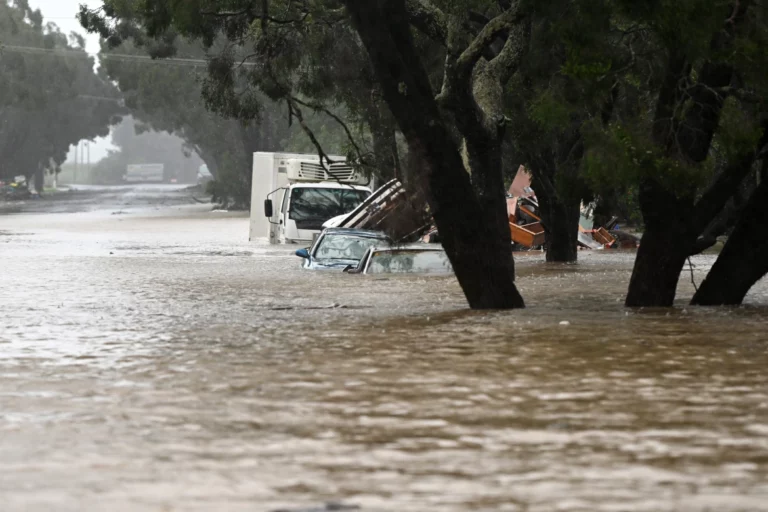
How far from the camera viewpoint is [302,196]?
3803 centimetres

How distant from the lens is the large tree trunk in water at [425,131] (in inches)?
647

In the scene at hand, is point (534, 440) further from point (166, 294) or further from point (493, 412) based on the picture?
point (166, 294)

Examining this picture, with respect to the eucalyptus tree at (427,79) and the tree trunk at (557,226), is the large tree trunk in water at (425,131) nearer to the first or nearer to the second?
the eucalyptus tree at (427,79)

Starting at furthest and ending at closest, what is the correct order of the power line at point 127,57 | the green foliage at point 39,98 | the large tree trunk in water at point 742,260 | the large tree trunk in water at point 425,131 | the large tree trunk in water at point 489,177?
the green foliage at point 39,98
the power line at point 127,57
the large tree trunk in water at point 489,177
the large tree trunk in water at point 742,260
the large tree trunk in water at point 425,131

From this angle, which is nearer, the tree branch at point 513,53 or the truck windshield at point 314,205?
the tree branch at point 513,53

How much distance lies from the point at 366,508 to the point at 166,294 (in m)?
15.2

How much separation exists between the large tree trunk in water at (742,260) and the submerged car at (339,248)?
363 inches

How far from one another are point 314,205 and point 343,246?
35.3 feet

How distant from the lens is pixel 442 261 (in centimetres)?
2483

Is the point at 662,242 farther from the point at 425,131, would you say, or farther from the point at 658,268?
the point at 425,131

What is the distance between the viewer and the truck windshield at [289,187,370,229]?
1494 inches

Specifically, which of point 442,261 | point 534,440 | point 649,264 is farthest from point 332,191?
point 534,440

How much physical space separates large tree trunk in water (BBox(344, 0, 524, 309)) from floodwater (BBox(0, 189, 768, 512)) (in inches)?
33.6

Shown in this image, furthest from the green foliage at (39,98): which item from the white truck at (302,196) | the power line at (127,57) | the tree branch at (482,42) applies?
the tree branch at (482,42)
